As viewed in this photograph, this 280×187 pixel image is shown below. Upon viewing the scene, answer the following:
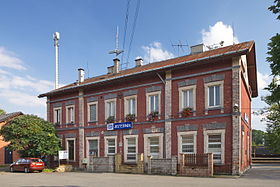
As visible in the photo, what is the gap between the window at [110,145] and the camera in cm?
2319

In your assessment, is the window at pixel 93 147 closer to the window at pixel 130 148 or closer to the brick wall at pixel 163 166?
the window at pixel 130 148

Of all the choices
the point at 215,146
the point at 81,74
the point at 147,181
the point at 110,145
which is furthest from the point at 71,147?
the point at 215,146

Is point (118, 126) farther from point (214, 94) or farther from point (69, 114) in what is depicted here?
point (214, 94)

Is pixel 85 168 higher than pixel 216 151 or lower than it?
lower

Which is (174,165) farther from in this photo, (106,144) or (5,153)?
(5,153)

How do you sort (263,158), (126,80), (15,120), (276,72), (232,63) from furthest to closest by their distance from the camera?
(263,158) < (15,120) < (126,80) < (232,63) < (276,72)

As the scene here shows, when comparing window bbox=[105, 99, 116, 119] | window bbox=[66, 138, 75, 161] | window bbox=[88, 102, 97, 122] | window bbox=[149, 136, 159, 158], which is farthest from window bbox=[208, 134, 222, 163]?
window bbox=[66, 138, 75, 161]

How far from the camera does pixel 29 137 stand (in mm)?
24094

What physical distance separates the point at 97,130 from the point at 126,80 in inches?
205

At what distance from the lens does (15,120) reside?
24.4 metres

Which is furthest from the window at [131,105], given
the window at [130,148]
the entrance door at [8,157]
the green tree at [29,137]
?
the entrance door at [8,157]

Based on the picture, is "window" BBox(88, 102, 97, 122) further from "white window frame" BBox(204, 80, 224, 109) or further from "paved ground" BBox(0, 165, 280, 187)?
"white window frame" BBox(204, 80, 224, 109)

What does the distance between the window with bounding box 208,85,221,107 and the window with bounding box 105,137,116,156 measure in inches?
349

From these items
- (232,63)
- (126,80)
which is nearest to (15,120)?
(126,80)
